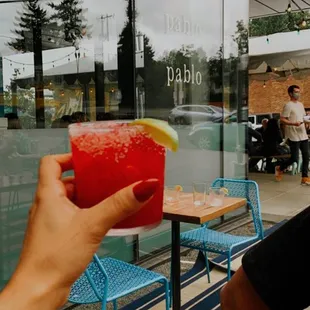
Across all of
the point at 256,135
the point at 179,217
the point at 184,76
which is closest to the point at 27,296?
the point at 179,217

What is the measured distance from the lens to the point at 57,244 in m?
0.65

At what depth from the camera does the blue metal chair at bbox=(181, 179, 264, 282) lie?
3340 mm

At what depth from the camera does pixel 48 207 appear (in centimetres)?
69

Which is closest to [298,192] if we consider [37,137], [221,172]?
[221,172]

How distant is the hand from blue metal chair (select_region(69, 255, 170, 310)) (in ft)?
5.31

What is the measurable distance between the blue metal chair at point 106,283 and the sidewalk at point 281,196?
10.8 ft

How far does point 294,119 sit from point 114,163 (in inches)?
302

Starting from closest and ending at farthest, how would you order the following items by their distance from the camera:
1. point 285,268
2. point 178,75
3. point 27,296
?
point 27,296
point 285,268
point 178,75

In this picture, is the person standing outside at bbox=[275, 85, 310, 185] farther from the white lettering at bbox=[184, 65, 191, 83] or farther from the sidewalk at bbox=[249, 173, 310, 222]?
the white lettering at bbox=[184, 65, 191, 83]

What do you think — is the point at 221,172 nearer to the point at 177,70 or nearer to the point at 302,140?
the point at 177,70

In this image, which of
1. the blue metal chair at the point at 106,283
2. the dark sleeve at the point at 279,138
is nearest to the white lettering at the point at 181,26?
the blue metal chair at the point at 106,283

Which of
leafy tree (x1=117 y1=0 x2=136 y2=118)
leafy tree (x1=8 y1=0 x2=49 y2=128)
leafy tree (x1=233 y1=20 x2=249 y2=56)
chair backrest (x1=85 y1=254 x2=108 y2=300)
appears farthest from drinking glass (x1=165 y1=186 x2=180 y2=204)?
leafy tree (x1=233 y1=20 x2=249 y2=56)

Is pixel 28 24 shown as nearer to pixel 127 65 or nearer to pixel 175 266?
pixel 127 65

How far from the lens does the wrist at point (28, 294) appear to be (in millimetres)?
620
